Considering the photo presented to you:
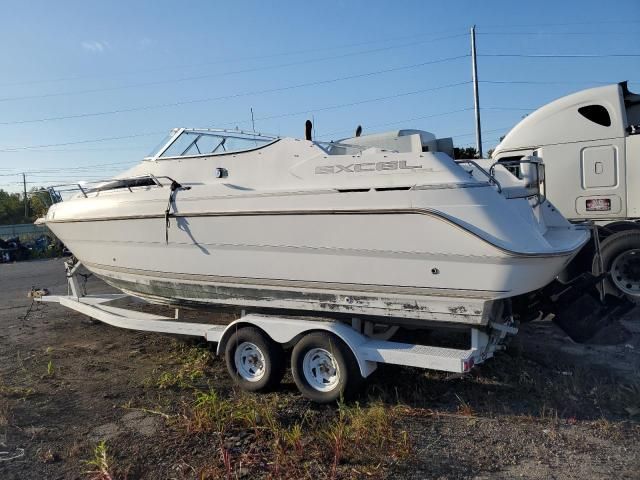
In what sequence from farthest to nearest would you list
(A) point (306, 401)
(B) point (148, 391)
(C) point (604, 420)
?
(B) point (148, 391) → (A) point (306, 401) → (C) point (604, 420)

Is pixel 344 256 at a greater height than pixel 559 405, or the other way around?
pixel 344 256

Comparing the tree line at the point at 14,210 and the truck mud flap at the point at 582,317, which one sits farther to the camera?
the tree line at the point at 14,210

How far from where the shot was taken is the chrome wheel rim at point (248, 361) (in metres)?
4.92

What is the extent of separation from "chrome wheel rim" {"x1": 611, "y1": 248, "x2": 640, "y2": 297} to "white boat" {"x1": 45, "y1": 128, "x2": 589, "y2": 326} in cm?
248

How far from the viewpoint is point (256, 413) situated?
402 cm

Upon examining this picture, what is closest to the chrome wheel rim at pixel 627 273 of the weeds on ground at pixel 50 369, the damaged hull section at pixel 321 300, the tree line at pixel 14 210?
the damaged hull section at pixel 321 300

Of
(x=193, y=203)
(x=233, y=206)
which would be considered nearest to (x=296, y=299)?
(x=233, y=206)

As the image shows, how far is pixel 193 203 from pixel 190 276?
2.42ft

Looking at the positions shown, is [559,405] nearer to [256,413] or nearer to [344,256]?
[344,256]

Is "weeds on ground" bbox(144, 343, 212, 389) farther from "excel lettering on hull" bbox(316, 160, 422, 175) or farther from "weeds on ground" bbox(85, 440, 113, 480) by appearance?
"excel lettering on hull" bbox(316, 160, 422, 175)

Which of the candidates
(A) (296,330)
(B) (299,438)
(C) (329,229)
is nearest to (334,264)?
(C) (329,229)

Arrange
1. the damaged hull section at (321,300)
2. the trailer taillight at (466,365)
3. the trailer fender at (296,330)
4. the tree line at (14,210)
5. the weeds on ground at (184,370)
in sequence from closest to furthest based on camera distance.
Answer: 1. the trailer taillight at (466,365)
2. the damaged hull section at (321,300)
3. the trailer fender at (296,330)
4. the weeds on ground at (184,370)
5. the tree line at (14,210)

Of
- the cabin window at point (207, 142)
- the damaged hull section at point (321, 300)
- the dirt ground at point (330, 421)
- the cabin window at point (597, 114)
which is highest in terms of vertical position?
the cabin window at point (597, 114)

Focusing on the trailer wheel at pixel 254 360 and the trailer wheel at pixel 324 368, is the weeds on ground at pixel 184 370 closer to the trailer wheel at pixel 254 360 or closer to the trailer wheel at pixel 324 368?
the trailer wheel at pixel 254 360
